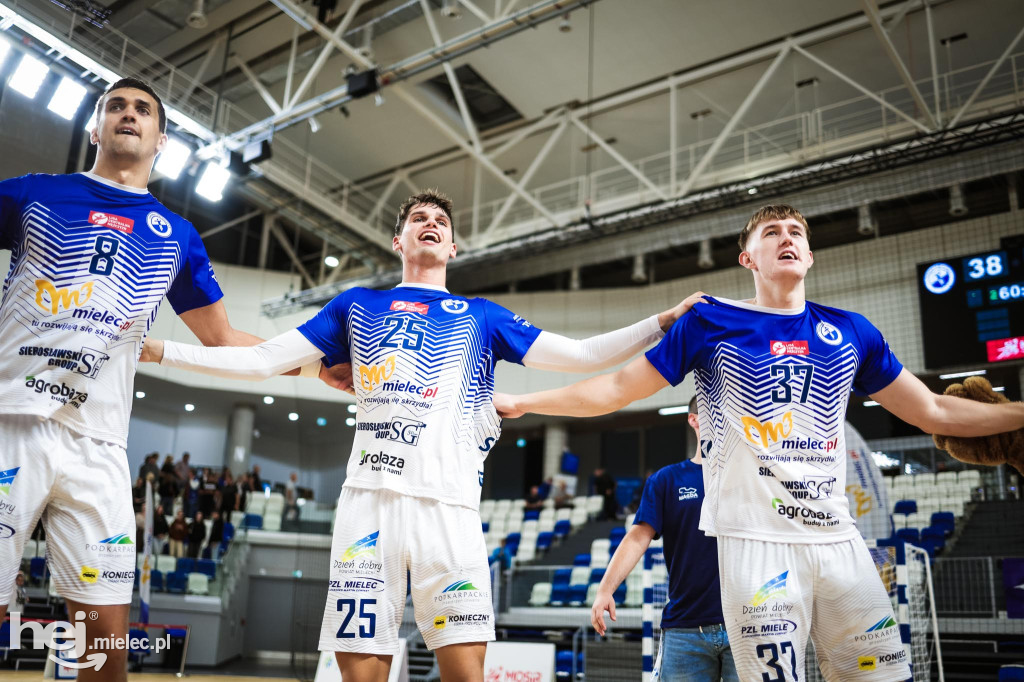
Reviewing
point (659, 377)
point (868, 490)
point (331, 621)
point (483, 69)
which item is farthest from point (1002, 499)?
point (331, 621)

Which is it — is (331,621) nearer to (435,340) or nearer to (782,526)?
(435,340)

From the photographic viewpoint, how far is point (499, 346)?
3.54 meters

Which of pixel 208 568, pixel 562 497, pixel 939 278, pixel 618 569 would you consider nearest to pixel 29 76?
pixel 618 569

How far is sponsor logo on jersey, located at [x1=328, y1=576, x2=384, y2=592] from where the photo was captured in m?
2.96

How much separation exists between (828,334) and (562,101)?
1520 centimetres

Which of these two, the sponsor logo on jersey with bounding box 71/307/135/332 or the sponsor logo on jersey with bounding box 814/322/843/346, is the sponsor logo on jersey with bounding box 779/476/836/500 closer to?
the sponsor logo on jersey with bounding box 814/322/843/346

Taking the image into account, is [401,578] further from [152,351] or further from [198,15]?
[198,15]

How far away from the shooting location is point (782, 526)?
288cm

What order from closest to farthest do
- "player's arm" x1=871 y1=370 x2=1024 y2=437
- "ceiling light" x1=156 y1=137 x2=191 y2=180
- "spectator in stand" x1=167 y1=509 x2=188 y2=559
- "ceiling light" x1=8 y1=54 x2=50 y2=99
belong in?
"player's arm" x1=871 y1=370 x2=1024 y2=437 < "ceiling light" x1=8 y1=54 x2=50 y2=99 < "ceiling light" x1=156 y1=137 x2=191 y2=180 < "spectator in stand" x1=167 y1=509 x2=188 y2=559

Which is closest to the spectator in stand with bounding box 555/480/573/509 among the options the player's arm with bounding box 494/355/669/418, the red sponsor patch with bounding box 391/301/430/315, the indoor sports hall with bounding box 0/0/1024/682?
the indoor sports hall with bounding box 0/0/1024/682

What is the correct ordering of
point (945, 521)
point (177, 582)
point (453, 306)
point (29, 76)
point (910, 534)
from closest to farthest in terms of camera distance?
point (453, 306) → point (29, 76) → point (177, 582) → point (910, 534) → point (945, 521)

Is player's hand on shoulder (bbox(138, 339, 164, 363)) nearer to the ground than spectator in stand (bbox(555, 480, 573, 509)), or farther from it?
nearer to the ground

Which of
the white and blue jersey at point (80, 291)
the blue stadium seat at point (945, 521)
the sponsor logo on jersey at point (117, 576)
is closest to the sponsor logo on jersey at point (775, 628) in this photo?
the sponsor logo on jersey at point (117, 576)

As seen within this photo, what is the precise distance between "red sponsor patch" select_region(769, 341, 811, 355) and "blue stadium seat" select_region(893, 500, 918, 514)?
512 inches
